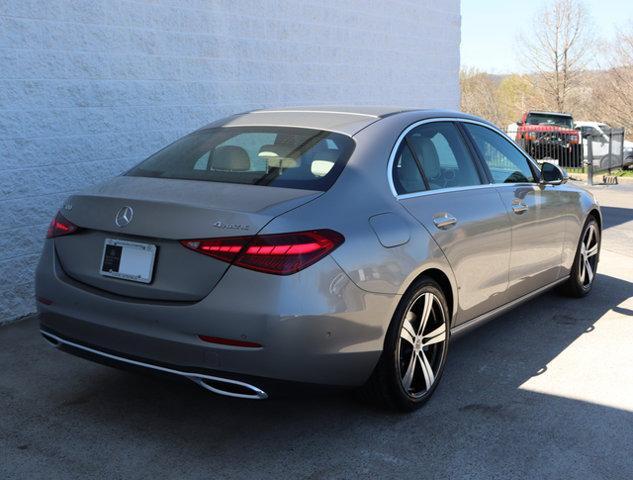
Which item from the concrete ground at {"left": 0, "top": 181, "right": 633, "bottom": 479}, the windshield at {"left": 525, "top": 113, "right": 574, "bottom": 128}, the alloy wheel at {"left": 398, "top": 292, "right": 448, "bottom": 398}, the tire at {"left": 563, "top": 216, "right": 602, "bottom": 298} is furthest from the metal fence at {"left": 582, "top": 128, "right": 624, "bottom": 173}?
the alloy wheel at {"left": 398, "top": 292, "right": 448, "bottom": 398}

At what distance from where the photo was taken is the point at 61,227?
3.82m

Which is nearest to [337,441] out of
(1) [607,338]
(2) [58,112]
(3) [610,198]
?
(1) [607,338]

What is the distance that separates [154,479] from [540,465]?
5.68ft

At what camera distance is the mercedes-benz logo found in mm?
3504

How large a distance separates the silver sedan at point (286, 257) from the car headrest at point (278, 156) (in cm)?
1

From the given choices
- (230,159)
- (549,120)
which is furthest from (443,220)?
(549,120)

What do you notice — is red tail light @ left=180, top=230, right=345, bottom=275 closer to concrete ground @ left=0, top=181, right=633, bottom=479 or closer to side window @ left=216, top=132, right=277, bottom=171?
concrete ground @ left=0, top=181, right=633, bottom=479

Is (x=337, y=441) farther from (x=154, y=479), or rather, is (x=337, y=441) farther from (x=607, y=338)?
(x=607, y=338)

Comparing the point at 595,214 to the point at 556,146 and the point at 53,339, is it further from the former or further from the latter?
the point at 556,146

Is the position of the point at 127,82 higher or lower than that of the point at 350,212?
higher

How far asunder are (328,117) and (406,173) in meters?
0.59

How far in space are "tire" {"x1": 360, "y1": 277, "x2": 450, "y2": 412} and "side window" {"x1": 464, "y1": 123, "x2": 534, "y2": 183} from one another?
1270 mm

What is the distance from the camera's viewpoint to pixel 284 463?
3467 mm

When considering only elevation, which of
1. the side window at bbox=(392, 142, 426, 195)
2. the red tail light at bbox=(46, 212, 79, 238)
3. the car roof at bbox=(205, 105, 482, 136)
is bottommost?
the red tail light at bbox=(46, 212, 79, 238)
